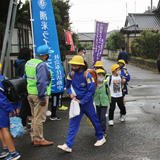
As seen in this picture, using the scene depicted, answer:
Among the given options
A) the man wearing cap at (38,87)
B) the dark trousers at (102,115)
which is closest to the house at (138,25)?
the dark trousers at (102,115)

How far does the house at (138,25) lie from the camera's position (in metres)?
32.5

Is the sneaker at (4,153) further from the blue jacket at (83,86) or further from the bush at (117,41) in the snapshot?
the bush at (117,41)

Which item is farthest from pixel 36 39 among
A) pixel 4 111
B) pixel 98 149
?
pixel 98 149

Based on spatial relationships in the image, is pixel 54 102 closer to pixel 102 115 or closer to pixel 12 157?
pixel 102 115

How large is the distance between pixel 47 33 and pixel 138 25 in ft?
98.9

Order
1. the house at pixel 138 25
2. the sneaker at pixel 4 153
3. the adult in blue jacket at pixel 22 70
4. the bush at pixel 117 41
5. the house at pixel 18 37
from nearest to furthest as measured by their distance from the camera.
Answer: the sneaker at pixel 4 153 → the adult in blue jacket at pixel 22 70 → the house at pixel 18 37 → the house at pixel 138 25 → the bush at pixel 117 41

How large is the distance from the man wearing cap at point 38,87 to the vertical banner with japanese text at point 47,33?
6.22ft

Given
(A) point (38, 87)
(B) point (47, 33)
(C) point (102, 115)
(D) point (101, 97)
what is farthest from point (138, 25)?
(A) point (38, 87)

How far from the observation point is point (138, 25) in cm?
3391

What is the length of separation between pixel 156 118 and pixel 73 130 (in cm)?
283

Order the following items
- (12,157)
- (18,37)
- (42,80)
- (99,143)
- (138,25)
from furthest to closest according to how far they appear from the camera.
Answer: (138,25) → (18,37) → (99,143) → (42,80) → (12,157)

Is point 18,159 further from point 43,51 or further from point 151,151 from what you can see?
point 151,151

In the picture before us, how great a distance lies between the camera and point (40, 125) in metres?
4.12

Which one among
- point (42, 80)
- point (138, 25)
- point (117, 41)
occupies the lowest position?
point (42, 80)
